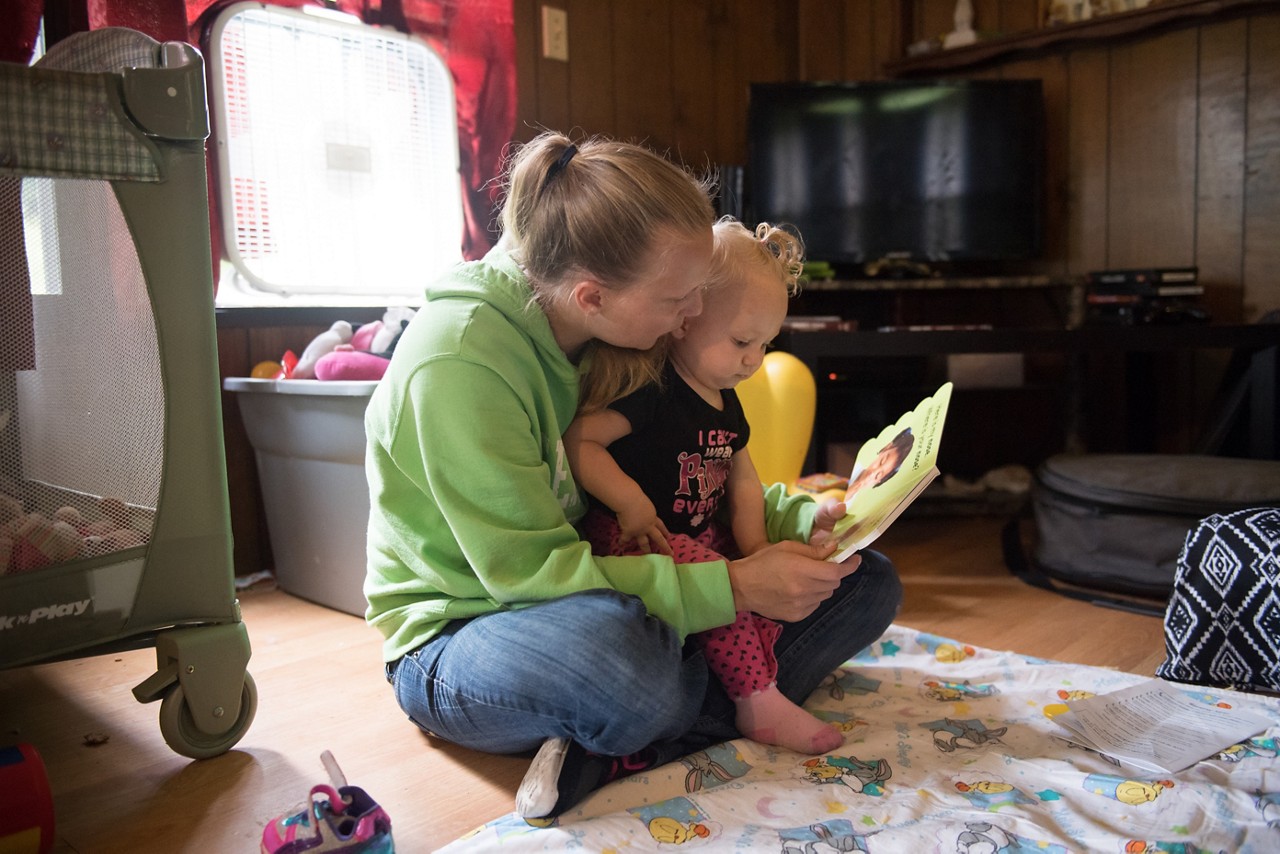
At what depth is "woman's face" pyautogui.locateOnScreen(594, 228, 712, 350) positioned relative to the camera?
953 mm

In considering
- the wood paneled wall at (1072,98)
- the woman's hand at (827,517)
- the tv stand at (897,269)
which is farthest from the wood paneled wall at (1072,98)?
the woman's hand at (827,517)

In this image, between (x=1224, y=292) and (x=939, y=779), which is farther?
(x=1224, y=292)

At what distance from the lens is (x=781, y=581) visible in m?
0.97

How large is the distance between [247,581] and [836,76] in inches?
86.3

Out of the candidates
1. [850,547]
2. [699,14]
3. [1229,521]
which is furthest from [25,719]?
[699,14]

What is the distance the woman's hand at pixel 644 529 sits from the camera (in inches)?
41.0

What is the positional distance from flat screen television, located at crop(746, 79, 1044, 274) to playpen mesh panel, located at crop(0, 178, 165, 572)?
76.9 inches

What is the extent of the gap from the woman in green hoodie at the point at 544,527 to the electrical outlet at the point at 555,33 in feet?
5.03

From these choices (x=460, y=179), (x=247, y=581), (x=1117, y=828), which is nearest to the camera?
(x=1117, y=828)

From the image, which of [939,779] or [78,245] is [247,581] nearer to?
[78,245]

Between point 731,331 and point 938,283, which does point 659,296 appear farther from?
point 938,283

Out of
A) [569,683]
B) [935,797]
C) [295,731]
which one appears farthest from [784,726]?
[295,731]

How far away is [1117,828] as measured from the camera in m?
0.86

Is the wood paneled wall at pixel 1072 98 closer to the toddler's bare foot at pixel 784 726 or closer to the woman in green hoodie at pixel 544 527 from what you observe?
the woman in green hoodie at pixel 544 527
